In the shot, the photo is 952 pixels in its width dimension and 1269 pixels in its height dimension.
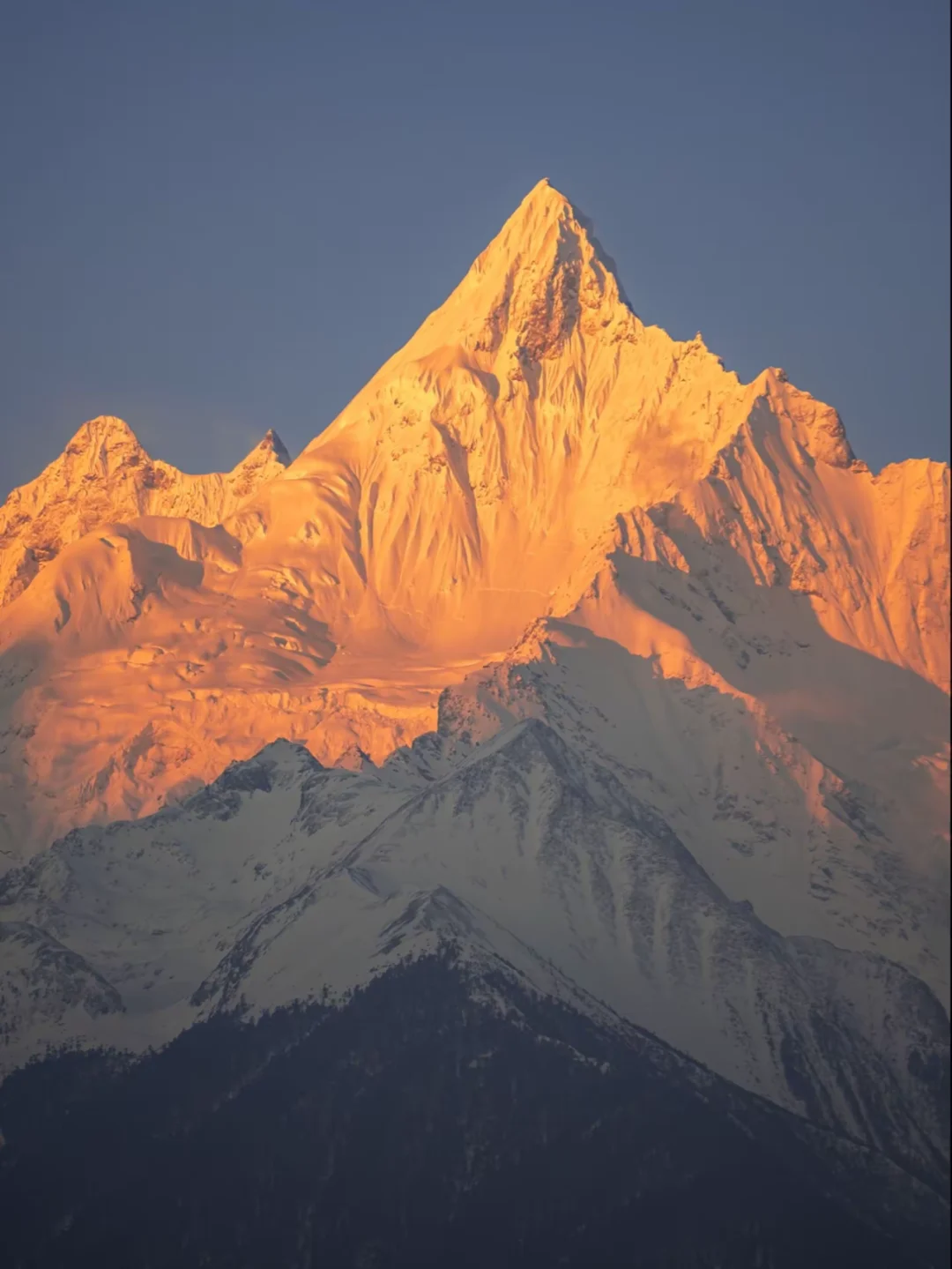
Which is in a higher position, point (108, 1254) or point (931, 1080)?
point (931, 1080)

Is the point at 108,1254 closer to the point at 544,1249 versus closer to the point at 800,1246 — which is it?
the point at 544,1249

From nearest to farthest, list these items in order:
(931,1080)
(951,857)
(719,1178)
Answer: (951,857) → (931,1080) → (719,1178)

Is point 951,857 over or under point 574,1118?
over

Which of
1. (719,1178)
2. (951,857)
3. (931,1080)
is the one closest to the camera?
(951,857)

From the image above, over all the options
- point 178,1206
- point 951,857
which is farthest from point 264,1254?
→ point 951,857

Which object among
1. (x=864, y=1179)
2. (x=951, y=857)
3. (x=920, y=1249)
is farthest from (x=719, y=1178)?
(x=951, y=857)

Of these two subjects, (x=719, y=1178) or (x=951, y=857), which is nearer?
(x=951, y=857)

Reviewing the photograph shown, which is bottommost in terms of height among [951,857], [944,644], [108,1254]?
[108,1254]

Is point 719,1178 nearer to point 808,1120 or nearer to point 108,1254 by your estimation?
point 808,1120

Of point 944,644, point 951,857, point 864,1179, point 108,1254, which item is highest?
point 944,644
